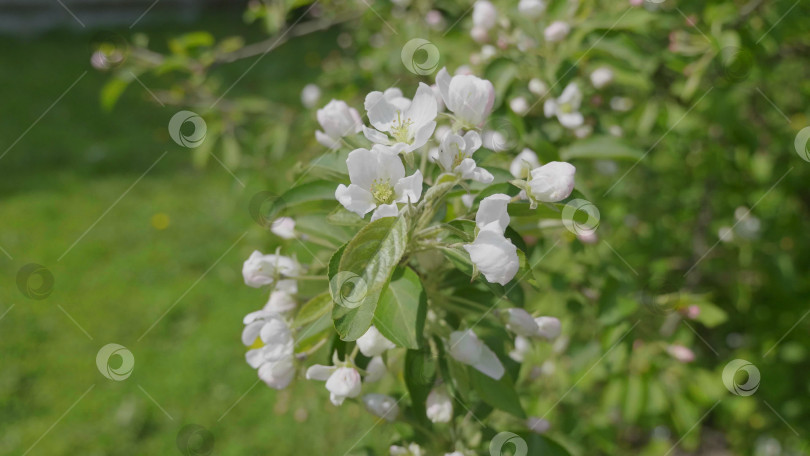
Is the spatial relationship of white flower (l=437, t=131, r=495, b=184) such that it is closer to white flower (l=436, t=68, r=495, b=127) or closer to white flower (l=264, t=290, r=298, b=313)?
white flower (l=436, t=68, r=495, b=127)

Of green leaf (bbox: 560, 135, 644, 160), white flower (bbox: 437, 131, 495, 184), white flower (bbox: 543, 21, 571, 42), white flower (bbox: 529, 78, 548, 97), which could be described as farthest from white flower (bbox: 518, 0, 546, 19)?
white flower (bbox: 437, 131, 495, 184)

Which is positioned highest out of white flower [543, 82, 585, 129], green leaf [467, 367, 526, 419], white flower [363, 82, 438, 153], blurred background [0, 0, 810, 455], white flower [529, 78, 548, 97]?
white flower [363, 82, 438, 153]

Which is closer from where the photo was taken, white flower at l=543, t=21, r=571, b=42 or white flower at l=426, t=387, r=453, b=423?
white flower at l=426, t=387, r=453, b=423

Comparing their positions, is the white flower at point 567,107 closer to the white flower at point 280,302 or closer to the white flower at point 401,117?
the white flower at point 401,117

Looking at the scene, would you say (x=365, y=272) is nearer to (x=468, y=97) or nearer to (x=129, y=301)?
(x=468, y=97)

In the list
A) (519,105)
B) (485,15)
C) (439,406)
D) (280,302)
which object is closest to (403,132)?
(280,302)

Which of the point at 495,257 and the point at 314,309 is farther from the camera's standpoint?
the point at 314,309

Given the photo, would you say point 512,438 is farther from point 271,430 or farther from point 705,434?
point 705,434
